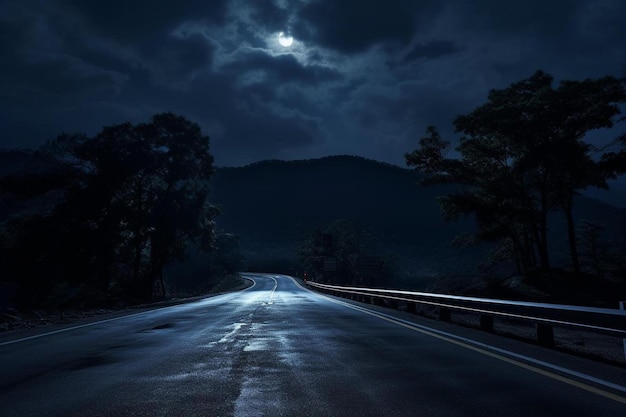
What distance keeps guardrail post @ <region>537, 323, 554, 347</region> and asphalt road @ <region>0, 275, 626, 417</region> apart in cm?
148

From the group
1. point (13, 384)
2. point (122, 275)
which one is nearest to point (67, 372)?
point (13, 384)

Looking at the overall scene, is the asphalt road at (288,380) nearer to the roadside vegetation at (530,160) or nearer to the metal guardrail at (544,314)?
the metal guardrail at (544,314)

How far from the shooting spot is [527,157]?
34750 millimetres

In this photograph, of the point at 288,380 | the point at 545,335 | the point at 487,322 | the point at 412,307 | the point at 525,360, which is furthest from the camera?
the point at 412,307

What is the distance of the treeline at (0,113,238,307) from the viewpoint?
33281 mm

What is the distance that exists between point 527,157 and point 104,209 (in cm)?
3432

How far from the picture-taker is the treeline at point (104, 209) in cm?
3328

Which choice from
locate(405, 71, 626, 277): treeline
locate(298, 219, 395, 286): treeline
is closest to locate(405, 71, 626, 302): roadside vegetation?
locate(405, 71, 626, 277): treeline

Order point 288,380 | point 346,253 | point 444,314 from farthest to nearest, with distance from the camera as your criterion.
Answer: point 346,253 < point 444,314 < point 288,380

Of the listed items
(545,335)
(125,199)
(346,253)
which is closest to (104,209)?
(125,199)

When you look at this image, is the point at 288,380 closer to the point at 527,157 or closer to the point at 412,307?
→ the point at 412,307

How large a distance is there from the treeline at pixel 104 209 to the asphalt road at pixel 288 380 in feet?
78.9

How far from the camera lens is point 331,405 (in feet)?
13.6

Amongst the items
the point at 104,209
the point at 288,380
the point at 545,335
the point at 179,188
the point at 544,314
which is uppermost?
the point at 179,188
